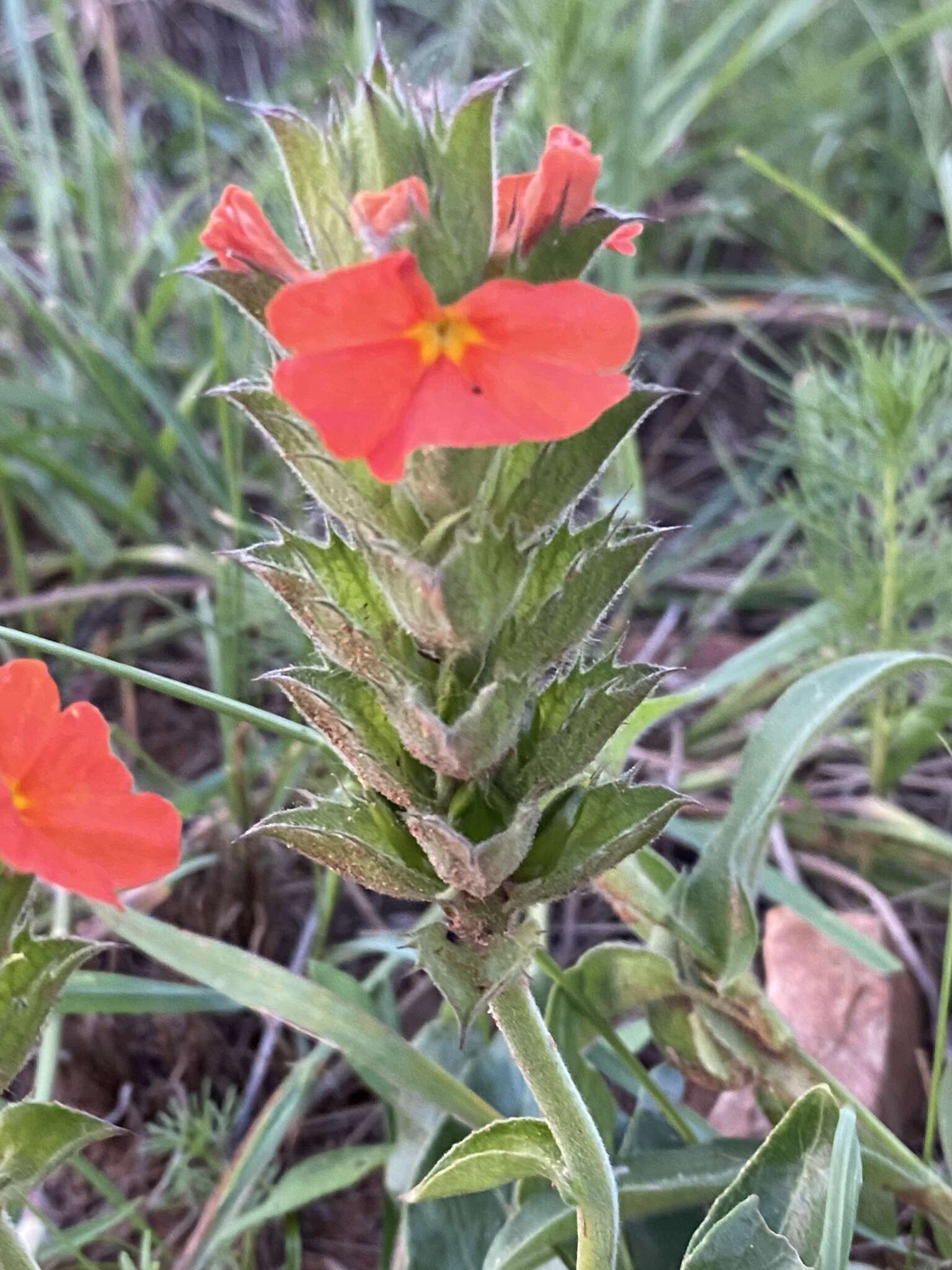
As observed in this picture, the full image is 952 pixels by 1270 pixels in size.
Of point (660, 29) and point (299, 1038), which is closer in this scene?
point (299, 1038)

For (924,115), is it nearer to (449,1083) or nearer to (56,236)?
(56,236)

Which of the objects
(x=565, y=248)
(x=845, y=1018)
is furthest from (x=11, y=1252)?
(x=845, y=1018)

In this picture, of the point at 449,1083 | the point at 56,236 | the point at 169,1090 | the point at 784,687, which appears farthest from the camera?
the point at 56,236

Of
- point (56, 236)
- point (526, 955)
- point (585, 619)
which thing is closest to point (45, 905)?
point (526, 955)

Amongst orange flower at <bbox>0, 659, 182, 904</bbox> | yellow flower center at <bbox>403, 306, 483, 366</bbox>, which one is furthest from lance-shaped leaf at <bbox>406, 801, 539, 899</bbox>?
yellow flower center at <bbox>403, 306, 483, 366</bbox>

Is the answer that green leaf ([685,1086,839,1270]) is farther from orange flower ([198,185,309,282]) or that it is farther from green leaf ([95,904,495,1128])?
orange flower ([198,185,309,282])

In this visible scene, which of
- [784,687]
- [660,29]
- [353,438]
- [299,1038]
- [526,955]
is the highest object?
[660,29]

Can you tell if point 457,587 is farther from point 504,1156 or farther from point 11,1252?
point 11,1252
